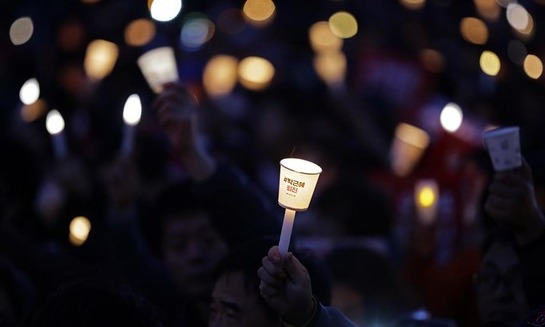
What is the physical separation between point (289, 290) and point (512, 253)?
4.08 feet

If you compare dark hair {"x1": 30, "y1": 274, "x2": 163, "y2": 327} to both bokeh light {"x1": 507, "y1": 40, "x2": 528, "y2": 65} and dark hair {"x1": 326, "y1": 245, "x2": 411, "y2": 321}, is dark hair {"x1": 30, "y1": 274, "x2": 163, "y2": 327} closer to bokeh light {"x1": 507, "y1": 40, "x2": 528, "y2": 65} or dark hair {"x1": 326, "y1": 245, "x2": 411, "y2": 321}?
dark hair {"x1": 326, "y1": 245, "x2": 411, "y2": 321}

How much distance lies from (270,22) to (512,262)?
858cm

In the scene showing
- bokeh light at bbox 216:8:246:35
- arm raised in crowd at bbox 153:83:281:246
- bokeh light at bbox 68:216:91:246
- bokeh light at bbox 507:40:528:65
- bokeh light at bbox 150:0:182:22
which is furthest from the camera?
bokeh light at bbox 216:8:246:35

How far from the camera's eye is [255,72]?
444 inches

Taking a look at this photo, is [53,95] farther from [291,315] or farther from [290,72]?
[291,315]

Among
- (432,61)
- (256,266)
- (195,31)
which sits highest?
(256,266)

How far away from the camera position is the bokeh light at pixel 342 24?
11438mm

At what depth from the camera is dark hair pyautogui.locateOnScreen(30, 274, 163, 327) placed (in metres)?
3.05

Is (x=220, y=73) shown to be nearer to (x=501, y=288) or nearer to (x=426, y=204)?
(x=426, y=204)

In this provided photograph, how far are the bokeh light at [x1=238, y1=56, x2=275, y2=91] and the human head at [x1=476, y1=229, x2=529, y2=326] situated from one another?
686 centimetres

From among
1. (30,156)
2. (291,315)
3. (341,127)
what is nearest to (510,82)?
(341,127)

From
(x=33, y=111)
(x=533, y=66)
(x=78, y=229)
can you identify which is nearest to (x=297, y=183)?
(x=78, y=229)

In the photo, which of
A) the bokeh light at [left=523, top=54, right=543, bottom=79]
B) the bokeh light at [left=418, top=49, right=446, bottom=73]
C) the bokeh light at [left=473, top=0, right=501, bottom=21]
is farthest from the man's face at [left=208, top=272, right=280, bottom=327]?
the bokeh light at [left=418, top=49, right=446, bottom=73]

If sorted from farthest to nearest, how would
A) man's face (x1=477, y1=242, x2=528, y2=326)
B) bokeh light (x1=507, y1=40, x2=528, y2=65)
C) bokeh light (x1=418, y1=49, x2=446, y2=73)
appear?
bokeh light (x1=418, y1=49, x2=446, y2=73) < bokeh light (x1=507, y1=40, x2=528, y2=65) < man's face (x1=477, y1=242, x2=528, y2=326)
